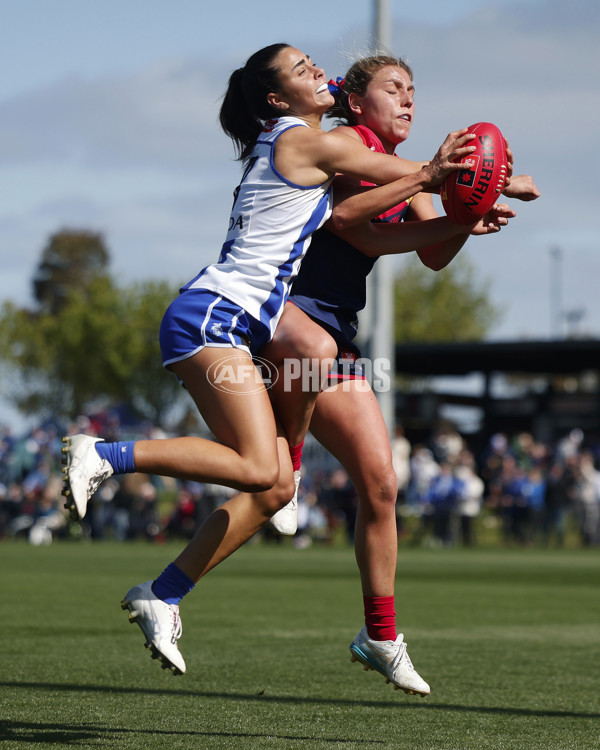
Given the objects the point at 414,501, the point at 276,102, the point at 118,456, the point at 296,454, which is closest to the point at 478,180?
the point at 276,102

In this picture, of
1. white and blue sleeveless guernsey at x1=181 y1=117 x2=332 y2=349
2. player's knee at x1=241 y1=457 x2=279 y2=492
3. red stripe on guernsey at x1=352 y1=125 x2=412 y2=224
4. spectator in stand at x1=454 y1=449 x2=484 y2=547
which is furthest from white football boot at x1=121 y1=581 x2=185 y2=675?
spectator in stand at x1=454 y1=449 x2=484 y2=547

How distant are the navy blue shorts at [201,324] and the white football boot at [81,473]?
0.46m

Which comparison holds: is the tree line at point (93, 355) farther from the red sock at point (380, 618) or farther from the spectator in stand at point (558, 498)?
the red sock at point (380, 618)

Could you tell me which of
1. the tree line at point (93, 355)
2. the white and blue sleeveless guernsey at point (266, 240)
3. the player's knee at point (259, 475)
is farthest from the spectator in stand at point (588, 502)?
the tree line at point (93, 355)

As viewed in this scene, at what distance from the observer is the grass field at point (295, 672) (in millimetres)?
4277

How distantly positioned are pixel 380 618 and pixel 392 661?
191 millimetres

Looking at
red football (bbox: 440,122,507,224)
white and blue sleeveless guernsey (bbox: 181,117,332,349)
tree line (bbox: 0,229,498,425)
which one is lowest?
white and blue sleeveless guernsey (bbox: 181,117,332,349)

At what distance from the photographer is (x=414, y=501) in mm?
23781

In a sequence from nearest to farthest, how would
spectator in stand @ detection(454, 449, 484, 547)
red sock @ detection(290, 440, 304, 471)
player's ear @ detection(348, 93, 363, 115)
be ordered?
red sock @ detection(290, 440, 304, 471) < player's ear @ detection(348, 93, 363, 115) < spectator in stand @ detection(454, 449, 484, 547)

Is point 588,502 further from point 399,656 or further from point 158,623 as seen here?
point 158,623

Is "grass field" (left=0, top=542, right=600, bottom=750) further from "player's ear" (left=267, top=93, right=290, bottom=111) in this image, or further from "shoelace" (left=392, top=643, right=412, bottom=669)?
"player's ear" (left=267, top=93, right=290, bottom=111)

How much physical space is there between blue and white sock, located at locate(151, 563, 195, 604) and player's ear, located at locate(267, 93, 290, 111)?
184 centimetres

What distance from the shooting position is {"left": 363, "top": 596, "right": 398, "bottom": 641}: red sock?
184 inches

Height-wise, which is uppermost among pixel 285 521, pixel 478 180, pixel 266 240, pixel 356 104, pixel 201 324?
pixel 356 104
